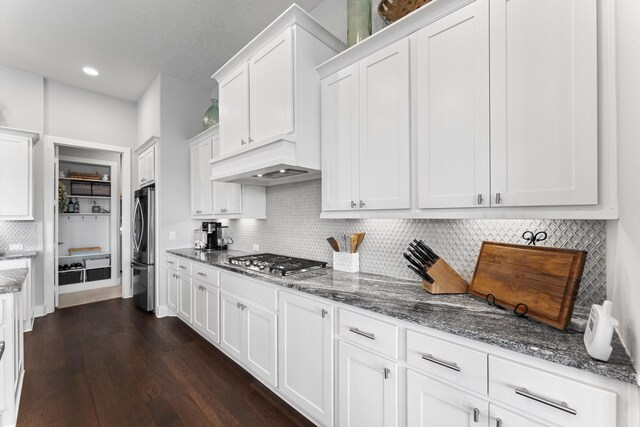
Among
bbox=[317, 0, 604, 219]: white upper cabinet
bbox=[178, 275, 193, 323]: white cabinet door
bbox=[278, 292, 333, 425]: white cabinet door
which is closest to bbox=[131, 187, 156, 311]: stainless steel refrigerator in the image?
bbox=[178, 275, 193, 323]: white cabinet door

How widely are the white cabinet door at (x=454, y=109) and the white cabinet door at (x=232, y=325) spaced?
1792 mm

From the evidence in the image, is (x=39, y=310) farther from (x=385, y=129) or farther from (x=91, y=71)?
(x=385, y=129)

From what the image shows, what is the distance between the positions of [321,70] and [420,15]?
814 millimetres

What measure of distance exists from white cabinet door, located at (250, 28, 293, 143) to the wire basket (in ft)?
2.25

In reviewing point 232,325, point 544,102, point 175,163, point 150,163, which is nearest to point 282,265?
point 232,325

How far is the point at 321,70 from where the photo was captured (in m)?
2.18

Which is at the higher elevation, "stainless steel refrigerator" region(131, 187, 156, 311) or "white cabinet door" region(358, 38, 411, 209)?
"white cabinet door" region(358, 38, 411, 209)

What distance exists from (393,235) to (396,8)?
5.04 feet

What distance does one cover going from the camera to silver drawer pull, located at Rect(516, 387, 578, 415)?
2.96ft

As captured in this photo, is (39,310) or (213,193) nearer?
(213,193)

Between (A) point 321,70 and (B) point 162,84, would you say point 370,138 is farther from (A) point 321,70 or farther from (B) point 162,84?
(B) point 162,84

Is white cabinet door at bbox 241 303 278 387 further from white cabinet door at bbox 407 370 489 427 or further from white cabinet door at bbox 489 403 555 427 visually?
white cabinet door at bbox 489 403 555 427

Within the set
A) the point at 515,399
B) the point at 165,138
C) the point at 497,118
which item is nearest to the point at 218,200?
the point at 165,138

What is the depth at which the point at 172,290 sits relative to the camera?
3.72 m
